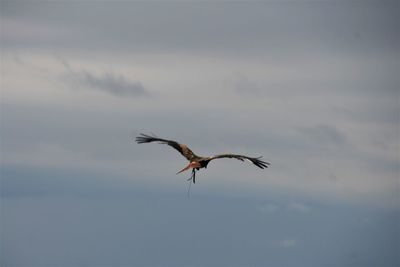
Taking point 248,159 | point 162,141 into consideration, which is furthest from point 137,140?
point 248,159

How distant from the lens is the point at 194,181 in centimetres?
9769

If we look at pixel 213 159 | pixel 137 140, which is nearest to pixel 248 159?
pixel 213 159

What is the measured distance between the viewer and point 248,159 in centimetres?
9712

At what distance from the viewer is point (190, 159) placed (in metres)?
100

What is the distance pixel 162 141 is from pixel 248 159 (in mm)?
8876

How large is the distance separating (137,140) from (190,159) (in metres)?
5.14

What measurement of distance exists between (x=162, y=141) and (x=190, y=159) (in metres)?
3.25

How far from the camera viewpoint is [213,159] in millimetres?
97625

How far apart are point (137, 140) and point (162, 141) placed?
2215 millimetres

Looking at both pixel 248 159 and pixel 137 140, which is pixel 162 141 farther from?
pixel 248 159

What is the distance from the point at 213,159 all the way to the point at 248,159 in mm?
2998

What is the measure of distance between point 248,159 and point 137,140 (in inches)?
423

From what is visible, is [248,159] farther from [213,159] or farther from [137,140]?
[137,140]
